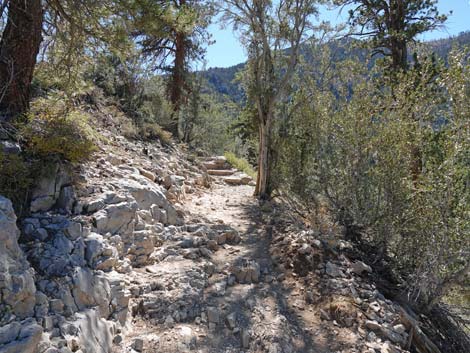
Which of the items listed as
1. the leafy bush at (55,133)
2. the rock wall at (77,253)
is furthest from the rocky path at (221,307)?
the leafy bush at (55,133)

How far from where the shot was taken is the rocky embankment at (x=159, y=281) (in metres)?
2.71

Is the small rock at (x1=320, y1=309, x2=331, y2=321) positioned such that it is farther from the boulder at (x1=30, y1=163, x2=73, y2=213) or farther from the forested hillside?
the boulder at (x1=30, y1=163, x2=73, y2=213)

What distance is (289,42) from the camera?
8219 mm

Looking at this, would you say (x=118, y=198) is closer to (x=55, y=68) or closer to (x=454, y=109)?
(x=55, y=68)

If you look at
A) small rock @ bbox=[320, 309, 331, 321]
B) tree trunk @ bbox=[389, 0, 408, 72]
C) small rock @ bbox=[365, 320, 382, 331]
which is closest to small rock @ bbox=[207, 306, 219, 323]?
small rock @ bbox=[320, 309, 331, 321]

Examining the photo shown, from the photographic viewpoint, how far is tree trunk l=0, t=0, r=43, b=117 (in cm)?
438

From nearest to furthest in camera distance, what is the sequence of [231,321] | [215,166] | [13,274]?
[13,274]
[231,321]
[215,166]

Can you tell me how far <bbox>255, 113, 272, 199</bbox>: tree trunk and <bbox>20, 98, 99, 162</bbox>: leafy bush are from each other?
4212 mm

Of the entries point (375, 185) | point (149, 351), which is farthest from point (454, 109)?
point (149, 351)

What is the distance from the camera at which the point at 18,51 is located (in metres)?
4.46

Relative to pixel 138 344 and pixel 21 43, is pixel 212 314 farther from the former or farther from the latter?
pixel 21 43

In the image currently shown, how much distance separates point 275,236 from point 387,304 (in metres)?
2.04

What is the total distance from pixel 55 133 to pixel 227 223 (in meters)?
3.20

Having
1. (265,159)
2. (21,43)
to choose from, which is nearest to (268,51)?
(265,159)
